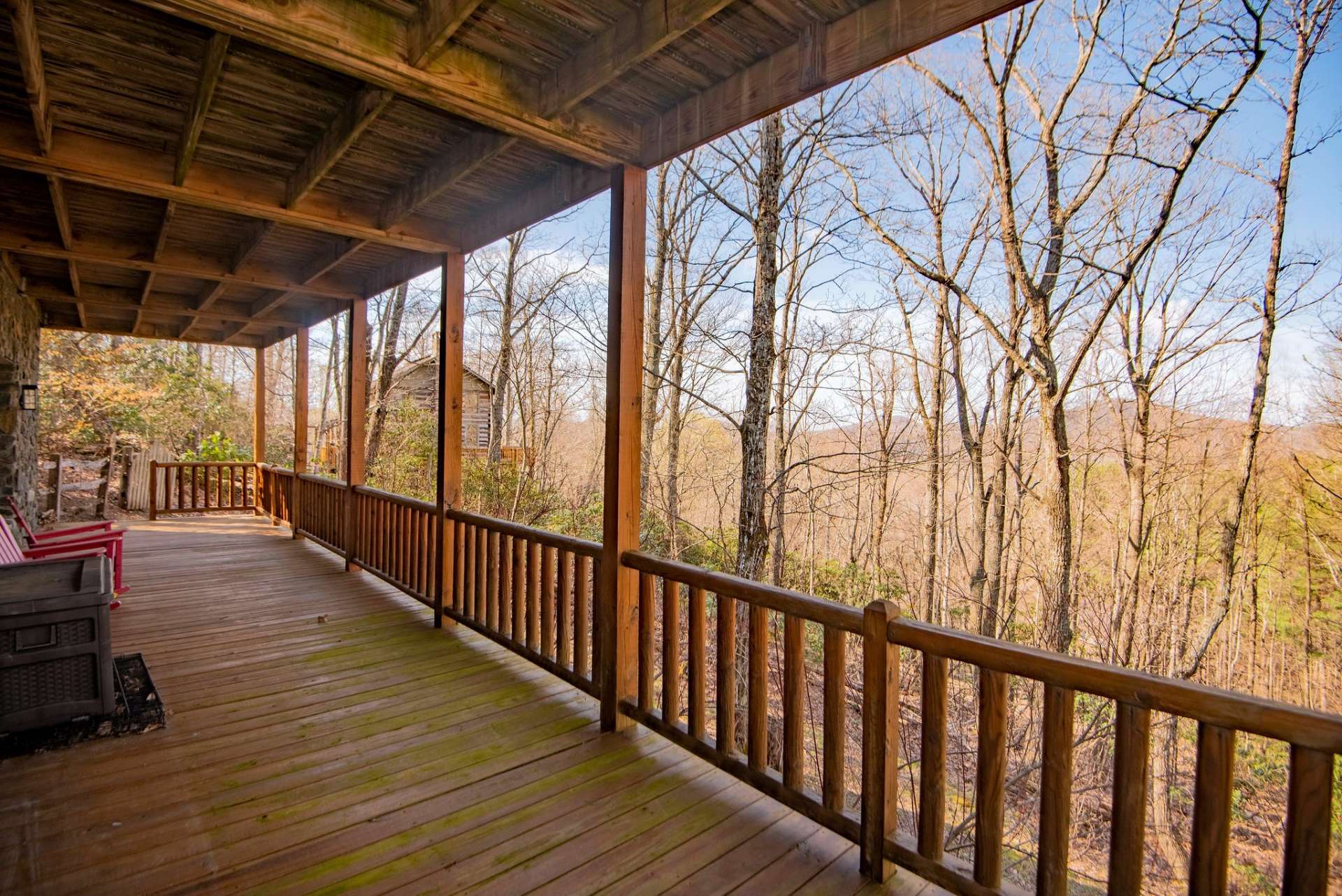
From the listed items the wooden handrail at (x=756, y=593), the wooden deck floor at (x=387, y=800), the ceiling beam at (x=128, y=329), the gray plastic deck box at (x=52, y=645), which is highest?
the ceiling beam at (x=128, y=329)

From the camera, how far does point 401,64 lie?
2189 mm

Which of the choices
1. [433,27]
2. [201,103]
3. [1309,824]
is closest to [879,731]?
[1309,824]

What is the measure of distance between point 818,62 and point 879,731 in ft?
7.17

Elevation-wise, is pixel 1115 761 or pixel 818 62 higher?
pixel 818 62

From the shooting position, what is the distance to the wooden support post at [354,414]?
5.89 metres

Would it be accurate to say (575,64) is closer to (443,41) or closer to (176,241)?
(443,41)

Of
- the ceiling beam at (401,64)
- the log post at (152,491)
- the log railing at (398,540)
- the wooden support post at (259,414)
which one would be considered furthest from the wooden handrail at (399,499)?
the log post at (152,491)

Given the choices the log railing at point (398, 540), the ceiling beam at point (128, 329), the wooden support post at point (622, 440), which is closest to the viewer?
the wooden support post at point (622, 440)

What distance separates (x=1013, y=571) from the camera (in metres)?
8.47

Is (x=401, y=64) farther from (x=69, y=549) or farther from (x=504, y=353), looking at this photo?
(x=504, y=353)

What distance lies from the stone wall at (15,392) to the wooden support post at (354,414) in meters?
2.47

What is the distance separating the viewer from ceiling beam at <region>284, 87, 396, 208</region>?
2.65 meters

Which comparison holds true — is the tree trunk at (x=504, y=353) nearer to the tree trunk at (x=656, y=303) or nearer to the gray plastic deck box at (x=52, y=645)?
the tree trunk at (x=656, y=303)

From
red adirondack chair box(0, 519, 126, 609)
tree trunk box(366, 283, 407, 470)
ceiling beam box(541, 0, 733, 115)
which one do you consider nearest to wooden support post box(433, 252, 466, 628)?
red adirondack chair box(0, 519, 126, 609)
